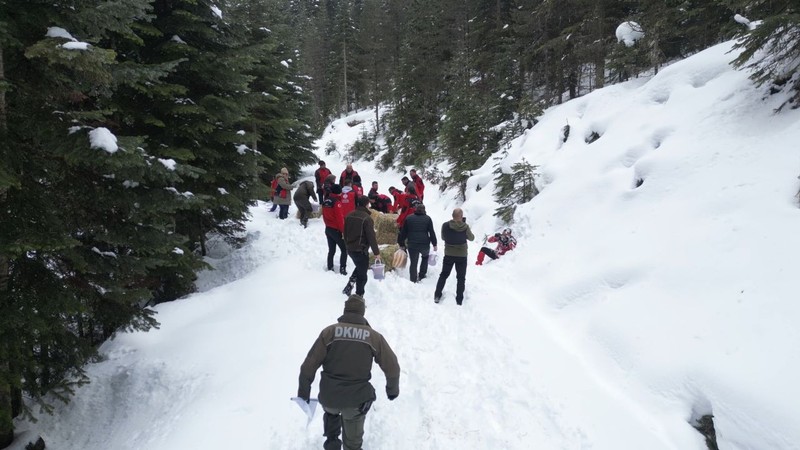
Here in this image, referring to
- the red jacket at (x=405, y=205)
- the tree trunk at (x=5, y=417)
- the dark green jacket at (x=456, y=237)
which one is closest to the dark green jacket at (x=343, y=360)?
the tree trunk at (x=5, y=417)

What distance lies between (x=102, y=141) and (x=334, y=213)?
5179mm

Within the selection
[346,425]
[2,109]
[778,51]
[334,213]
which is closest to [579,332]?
[346,425]

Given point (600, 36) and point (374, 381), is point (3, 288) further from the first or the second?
point (600, 36)

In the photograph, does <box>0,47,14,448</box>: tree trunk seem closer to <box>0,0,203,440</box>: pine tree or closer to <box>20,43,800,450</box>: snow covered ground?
<box>0,0,203,440</box>: pine tree

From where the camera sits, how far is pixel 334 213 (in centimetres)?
973

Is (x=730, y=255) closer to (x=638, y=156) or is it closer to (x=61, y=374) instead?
(x=638, y=156)

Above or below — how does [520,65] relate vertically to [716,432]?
above

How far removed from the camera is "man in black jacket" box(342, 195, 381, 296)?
8.24 m

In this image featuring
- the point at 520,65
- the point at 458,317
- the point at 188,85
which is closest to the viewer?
the point at 458,317

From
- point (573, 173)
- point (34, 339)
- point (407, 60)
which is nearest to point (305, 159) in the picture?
point (407, 60)

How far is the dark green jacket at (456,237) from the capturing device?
861cm

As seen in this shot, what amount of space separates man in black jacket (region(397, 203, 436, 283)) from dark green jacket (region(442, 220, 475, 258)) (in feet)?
3.09

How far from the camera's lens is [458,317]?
8211 mm

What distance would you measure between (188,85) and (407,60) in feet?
77.6
